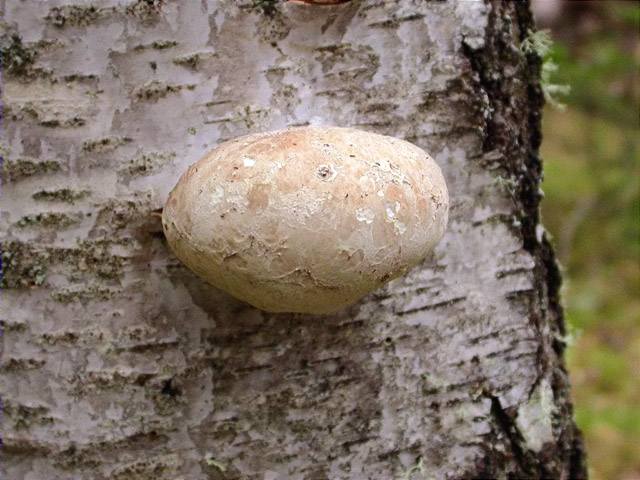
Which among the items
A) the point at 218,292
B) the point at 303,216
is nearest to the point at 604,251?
the point at 218,292

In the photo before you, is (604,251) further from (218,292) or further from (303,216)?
(303,216)

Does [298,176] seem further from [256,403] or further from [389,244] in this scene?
[256,403]

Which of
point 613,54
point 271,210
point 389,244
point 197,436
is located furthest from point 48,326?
point 613,54

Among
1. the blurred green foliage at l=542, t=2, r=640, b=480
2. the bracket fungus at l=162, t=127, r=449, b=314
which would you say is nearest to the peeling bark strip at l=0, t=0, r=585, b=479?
the bracket fungus at l=162, t=127, r=449, b=314

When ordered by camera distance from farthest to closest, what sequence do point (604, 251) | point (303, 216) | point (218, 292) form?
point (604, 251) < point (218, 292) < point (303, 216)

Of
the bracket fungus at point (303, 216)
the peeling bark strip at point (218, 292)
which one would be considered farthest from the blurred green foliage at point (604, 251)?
the bracket fungus at point (303, 216)

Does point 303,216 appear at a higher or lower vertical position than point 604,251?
lower
